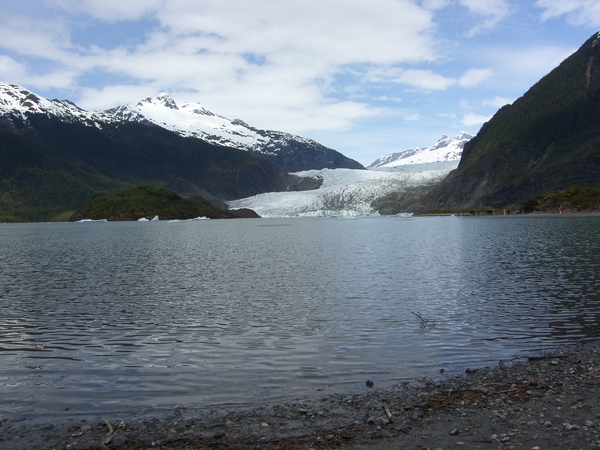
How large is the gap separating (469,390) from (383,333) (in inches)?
253

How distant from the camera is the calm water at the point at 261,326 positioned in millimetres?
14070

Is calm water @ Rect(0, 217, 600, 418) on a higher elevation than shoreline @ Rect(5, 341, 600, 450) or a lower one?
higher

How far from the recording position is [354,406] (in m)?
12.2

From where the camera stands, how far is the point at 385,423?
36.4 feet

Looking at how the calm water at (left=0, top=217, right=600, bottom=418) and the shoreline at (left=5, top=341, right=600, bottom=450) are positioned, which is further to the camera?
the calm water at (left=0, top=217, right=600, bottom=418)

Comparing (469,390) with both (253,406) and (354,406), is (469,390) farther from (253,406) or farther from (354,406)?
(253,406)

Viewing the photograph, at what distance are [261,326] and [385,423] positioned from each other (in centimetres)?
1012

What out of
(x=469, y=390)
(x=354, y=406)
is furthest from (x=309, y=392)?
(x=469, y=390)

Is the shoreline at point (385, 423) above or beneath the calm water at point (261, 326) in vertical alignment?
beneath

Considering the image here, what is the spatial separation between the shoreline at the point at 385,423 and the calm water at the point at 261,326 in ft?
3.20

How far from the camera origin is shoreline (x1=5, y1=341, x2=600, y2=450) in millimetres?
10273

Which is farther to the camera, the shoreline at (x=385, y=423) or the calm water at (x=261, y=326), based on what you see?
the calm water at (x=261, y=326)

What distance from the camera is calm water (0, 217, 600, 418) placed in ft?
46.2

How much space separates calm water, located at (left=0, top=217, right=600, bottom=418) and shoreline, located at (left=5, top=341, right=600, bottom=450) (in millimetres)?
975
